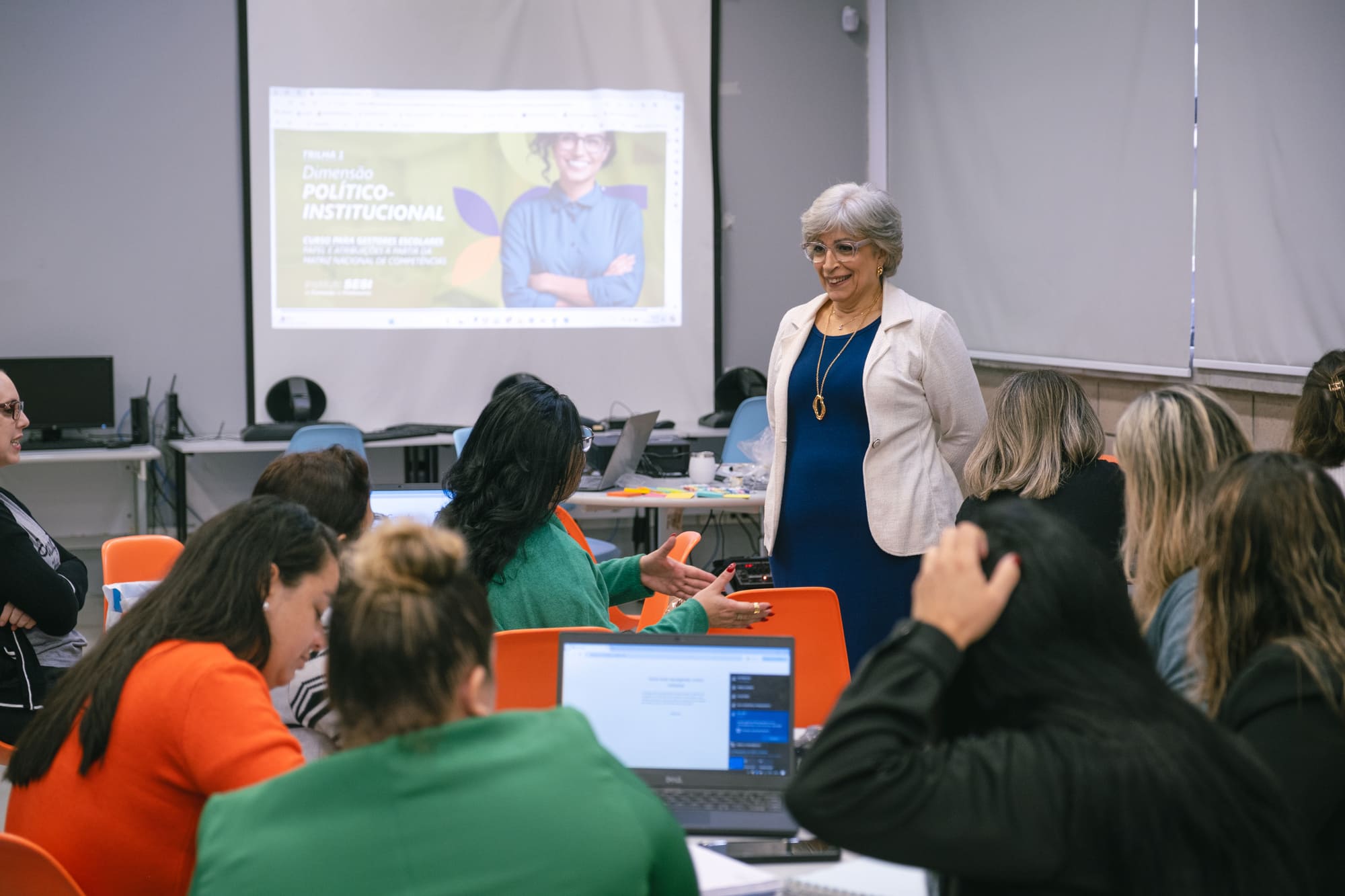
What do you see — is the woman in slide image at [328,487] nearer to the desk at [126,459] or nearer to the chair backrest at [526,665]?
the chair backrest at [526,665]

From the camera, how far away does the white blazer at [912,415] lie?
3.20 m

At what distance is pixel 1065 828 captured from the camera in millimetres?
1113

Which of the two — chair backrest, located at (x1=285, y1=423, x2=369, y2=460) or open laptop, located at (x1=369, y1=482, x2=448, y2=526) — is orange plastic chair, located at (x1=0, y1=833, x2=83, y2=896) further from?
chair backrest, located at (x1=285, y1=423, x2=369, y2=460)

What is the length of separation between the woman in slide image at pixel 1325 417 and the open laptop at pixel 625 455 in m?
2.64

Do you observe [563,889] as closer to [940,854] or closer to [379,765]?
[379,765]

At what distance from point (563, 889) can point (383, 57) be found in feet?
20.3

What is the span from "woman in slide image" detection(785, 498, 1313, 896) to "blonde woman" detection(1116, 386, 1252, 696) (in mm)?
756

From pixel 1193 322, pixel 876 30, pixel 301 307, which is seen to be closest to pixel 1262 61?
pixel 1193 322

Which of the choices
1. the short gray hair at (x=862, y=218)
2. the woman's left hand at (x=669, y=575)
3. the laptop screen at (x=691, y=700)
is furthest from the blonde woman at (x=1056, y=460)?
the laptop screen at (x=691, y=700)

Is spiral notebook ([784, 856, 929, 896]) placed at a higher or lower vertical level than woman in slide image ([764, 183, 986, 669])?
lower

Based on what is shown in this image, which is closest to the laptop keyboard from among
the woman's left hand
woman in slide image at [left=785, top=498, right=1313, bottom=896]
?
woman in slide image at [left=785, top=498, right=1313, bottom=896]

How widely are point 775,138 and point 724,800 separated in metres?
6.10

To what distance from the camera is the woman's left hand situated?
2.72 meters

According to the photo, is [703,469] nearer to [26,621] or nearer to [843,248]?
[843,248]
